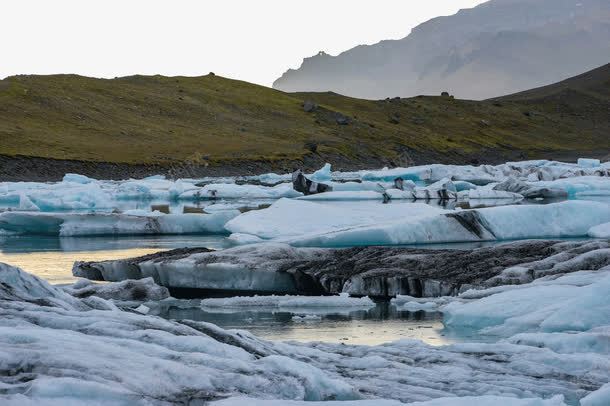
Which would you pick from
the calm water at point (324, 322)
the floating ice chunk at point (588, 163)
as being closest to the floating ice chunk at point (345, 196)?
the calm water at point (324, 322)

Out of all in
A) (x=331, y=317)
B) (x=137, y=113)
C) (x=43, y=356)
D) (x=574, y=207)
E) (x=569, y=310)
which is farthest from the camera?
(x=137, y=113)

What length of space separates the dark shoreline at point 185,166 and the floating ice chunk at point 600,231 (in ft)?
166

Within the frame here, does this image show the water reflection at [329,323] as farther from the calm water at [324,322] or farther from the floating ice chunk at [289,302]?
the floating ice chunk at [289,302]

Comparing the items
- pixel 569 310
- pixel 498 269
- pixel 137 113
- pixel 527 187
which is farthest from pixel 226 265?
pixel 137 113

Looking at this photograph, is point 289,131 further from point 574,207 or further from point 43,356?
point 43,356

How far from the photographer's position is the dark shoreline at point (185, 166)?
68.5 m

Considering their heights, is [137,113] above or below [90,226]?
above

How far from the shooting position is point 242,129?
103m

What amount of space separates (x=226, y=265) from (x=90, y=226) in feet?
40.1

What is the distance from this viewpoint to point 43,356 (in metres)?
6.94

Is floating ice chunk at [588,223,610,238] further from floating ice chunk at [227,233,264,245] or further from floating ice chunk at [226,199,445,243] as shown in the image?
floating ice chunk at [227,233,264,245]

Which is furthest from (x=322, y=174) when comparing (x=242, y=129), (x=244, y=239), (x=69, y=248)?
(x=242, y=129)

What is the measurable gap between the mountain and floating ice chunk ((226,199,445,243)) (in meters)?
45.8

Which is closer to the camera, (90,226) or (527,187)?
(90,226)
